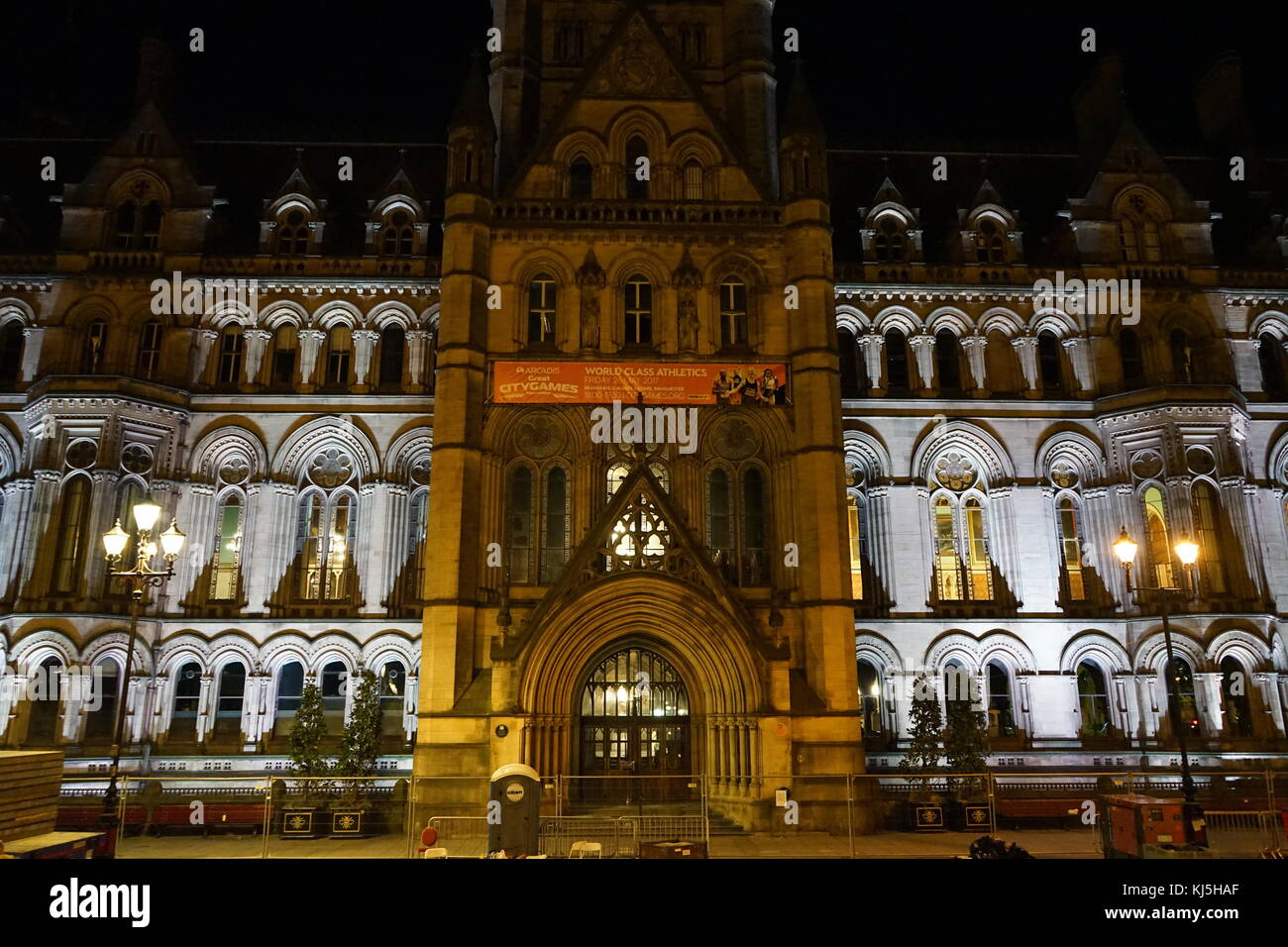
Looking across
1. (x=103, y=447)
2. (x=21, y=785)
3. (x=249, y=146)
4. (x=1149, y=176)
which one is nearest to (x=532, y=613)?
(x=21, y=785)

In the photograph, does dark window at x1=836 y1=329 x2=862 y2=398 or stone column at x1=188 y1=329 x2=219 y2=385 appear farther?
dark window at x1=836 y1=329 x2=862 y2=398

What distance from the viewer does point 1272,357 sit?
3266 centimetres

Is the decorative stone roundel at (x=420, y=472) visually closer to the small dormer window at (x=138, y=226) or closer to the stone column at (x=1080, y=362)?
the small dormer window at (x=138, y=226)

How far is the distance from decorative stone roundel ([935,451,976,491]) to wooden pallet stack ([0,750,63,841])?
26.6 m

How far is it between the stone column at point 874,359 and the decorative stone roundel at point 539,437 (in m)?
11.8

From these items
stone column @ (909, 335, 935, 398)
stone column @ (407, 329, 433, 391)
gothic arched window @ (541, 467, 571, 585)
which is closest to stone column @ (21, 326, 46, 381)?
stone column @ (407, 329, 433, 391)

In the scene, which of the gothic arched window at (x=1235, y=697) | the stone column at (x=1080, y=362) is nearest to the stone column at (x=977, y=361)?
the stone column at (x=1080, y=362)

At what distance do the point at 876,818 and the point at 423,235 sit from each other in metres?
24.6

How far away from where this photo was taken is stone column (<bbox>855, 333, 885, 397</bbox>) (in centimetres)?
3144

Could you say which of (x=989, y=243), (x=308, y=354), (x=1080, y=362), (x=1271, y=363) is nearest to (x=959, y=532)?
(x=1080, y=362)

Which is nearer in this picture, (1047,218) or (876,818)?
(876,818)

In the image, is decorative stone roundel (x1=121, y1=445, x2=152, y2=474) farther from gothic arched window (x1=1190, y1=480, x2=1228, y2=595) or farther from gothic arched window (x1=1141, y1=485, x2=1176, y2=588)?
gothic arched window (x1=1190, y1=480, x2=1228, y2=595)
